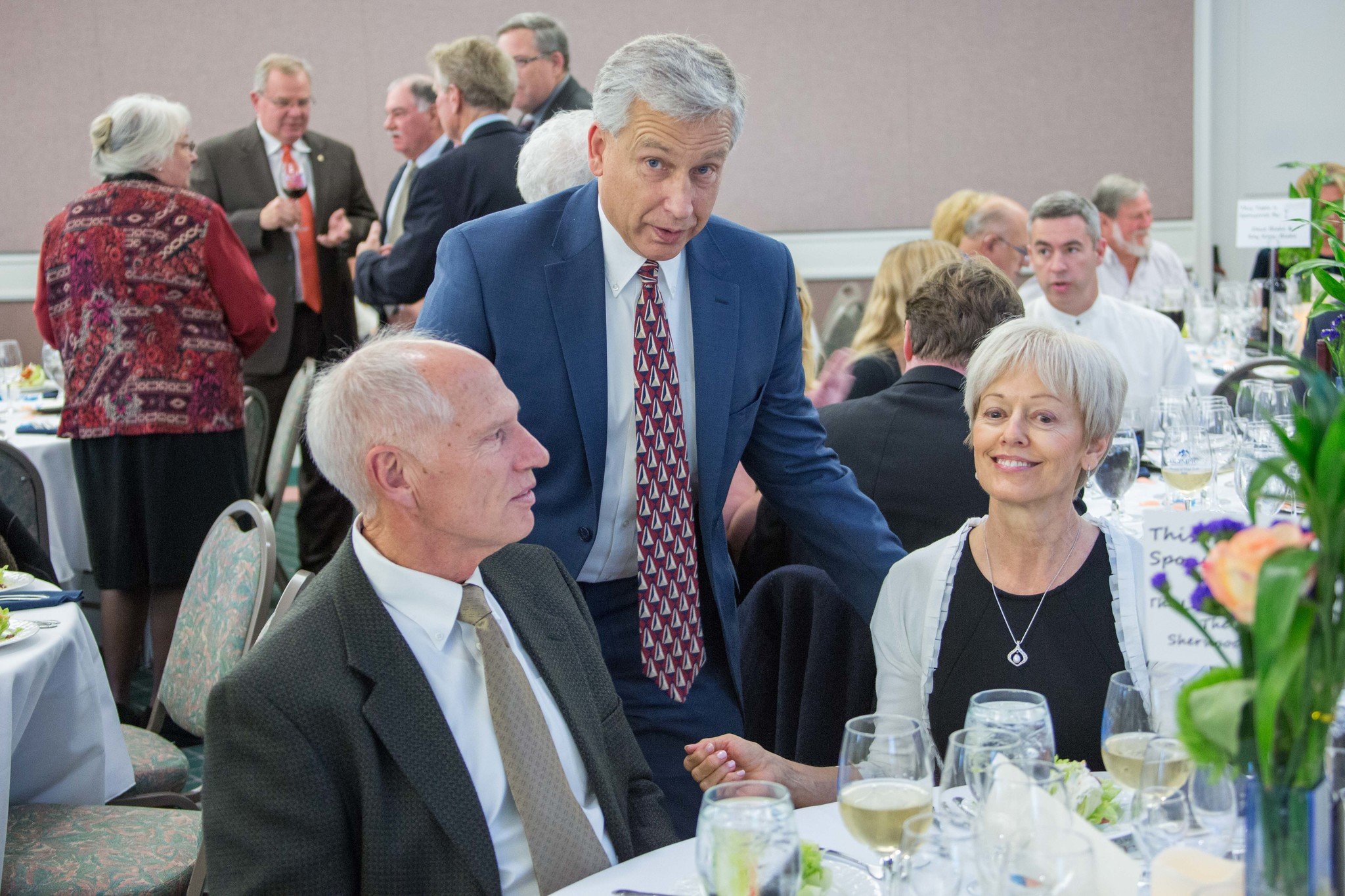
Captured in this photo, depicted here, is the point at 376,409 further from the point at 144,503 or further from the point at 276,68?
the point at 276,68

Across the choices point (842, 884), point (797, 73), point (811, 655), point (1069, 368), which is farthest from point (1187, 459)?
point (797, 73)

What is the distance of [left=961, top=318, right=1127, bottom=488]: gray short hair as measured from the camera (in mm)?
2020

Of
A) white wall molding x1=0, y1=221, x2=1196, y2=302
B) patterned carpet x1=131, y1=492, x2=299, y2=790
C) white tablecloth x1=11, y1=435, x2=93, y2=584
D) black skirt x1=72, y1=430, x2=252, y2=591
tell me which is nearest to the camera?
patterned carpet x1=131, y1=492, x2=299, y2=790

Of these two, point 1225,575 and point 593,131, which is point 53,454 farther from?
point 1225,575

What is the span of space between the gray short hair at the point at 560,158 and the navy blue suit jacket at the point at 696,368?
42 centimetres

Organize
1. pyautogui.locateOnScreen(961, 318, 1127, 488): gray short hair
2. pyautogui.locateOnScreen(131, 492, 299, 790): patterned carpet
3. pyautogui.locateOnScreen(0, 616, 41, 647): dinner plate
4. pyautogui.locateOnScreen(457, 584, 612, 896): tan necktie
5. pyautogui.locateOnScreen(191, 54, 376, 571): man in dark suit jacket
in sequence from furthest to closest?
pyautogui.locateOnScreen(191, 54, 376, 571): man in dark suit jacket, pyautogui.locateOnScreen(131, 492, 299, 790): patterned carpet, pyautogui.locateOnScreen(0, 616, 41, 647): dinner plate, pyautogui.locateOnScreen(961, 318, 1127, 488): gray short hair, pyautogui.locateOnScreen(457, 584, 612, 896): tan necktie

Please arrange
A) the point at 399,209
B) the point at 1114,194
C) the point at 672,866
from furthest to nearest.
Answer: the point at 1114,194 < the point at 399,209 < the point at 672,866

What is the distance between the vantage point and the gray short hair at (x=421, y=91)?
222 inches

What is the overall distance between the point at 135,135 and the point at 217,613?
1.87 m

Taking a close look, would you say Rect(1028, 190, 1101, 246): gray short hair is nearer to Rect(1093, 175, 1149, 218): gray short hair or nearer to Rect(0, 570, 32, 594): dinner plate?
Rect(1093, 175, 1149, 218): gray short hair

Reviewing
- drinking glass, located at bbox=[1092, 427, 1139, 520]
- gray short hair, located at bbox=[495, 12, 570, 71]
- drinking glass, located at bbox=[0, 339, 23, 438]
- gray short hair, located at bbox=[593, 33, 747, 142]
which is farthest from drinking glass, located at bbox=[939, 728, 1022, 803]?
drinking glass, located at bbox=[0, 339, 23, 438]

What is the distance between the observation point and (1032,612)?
1.97 m

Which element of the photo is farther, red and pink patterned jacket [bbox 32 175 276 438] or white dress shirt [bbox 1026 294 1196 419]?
white dress shirt [bbox 1026 294 1196 419]

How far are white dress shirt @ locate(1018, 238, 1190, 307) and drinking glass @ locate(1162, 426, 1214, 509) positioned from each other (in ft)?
12.3
